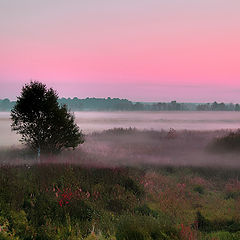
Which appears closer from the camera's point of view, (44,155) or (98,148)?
(44,155)

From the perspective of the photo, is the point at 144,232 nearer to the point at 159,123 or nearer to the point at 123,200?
the point at 123,200

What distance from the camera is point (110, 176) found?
13.3 metres

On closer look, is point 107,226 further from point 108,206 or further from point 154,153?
point 154,153

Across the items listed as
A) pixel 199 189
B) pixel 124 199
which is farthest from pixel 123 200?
pixel 199 189

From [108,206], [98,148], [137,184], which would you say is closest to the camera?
[108,206]

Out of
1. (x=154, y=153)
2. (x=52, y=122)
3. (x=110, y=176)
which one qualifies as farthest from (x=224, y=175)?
(x=52, y=122)

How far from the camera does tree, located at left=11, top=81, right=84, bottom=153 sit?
677 inches

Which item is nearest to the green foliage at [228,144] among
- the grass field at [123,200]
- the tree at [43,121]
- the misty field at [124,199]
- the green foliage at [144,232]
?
the misty field at [124,199]

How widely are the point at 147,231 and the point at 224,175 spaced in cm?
1206

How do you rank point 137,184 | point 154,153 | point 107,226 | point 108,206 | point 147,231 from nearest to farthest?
1. point 147,231
2. point 107,226
3. point 108,206
4. point 137,184
5. point 154,153

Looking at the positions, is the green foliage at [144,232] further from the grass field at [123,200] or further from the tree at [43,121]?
the tree at [43,121]

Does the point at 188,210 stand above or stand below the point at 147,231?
below

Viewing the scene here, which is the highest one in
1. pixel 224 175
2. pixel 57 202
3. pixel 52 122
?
pixel 52 122

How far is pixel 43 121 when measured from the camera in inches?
680
